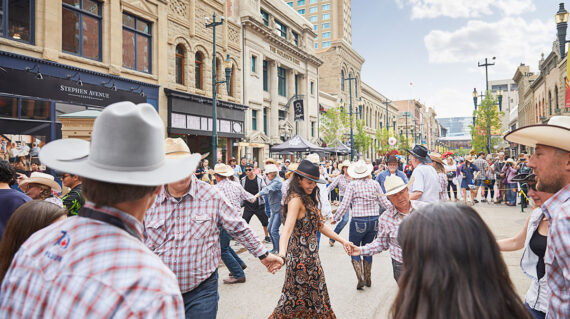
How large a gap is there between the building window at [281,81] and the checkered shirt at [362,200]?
1111 inches

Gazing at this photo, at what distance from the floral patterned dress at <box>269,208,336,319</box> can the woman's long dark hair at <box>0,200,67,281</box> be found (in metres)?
2.46

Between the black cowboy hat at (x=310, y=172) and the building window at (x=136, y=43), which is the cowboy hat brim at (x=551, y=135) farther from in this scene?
the building window at (x=136, y=43)

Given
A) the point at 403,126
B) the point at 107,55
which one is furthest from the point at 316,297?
the point at 403,126

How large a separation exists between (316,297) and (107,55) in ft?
54.4

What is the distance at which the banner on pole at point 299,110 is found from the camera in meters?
33.2

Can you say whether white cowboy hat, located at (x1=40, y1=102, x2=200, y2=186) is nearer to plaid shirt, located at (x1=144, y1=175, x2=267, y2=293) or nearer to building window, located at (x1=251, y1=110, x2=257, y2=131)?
plaid shirt, located at (x1=144, y1=175, x2=267, y2=293)

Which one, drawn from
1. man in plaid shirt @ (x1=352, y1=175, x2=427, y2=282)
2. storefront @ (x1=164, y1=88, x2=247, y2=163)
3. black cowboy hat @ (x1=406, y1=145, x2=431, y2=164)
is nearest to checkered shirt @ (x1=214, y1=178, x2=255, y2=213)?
black cowboy hat @ (x1=406, y1=145, x2=431, y2=164)

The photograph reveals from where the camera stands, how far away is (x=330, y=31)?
69.6 metres

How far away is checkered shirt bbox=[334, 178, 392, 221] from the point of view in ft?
20.4

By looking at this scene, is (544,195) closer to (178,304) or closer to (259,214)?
(178,304)

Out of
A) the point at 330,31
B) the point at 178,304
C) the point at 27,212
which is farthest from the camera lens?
the point at 330,31

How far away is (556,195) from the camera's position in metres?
2.26

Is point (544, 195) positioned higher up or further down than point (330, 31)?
further down

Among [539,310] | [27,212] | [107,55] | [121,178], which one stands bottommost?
[539,310]
